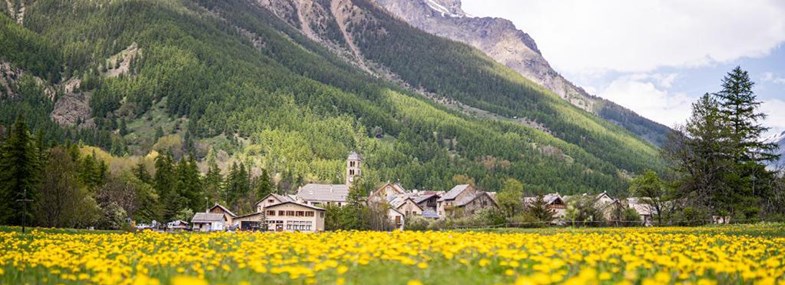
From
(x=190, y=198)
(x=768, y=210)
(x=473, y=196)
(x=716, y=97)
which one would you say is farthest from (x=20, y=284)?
(x=473, y=196)

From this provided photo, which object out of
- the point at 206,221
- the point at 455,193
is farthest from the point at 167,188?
the point at 455,193

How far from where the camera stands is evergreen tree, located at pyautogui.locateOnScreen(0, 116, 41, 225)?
59438 mm

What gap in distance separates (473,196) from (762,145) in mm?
73106

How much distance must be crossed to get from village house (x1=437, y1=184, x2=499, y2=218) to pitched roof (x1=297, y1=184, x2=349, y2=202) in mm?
27594

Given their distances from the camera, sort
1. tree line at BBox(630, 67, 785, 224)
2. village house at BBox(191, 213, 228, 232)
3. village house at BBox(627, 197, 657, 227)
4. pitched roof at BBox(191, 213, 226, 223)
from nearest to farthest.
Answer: tree line at BBox(630, 67, 785, 224)
village house at BBox(627, 197, 657, 227)
pitched roof at BBox(191, 213, 226, 223)
village house at BBox(191, 213, 228, 232)

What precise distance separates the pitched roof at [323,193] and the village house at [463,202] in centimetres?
2759

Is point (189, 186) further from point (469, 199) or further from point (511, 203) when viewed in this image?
point (511, 203)

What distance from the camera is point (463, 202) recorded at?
129750 mm

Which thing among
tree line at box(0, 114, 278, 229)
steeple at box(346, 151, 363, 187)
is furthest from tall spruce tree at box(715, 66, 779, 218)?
steeple at box(346, 151, 363, 187)

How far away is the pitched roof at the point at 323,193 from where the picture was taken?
155250mm

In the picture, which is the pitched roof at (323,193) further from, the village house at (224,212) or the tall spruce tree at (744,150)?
the tall spruce tree at (744,150)

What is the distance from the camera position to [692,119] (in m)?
61.4

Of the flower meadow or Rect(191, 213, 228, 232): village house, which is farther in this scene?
Rect(191, 213, 228, 232): village house

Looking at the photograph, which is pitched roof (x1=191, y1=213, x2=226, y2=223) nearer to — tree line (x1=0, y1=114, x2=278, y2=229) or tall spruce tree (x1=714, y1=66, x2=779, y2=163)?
tree line (x1=0, y1=114, x2=278, y2=229)
